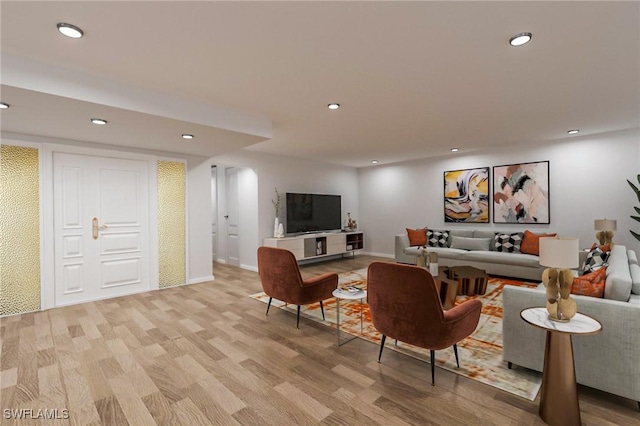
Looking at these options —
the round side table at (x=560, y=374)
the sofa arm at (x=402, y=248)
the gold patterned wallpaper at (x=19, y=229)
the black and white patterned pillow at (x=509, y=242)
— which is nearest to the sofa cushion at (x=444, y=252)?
the sofa arm at (x=402, y=248)

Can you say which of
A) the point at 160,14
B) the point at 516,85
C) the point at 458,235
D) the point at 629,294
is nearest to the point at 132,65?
the point at 160,14

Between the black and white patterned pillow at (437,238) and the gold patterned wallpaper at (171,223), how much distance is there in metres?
4.98

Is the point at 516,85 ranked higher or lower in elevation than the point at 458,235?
higher

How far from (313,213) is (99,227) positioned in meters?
4.14

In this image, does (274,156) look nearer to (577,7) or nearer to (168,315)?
(168,315)

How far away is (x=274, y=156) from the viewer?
6.76 meters

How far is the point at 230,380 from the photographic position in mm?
2355

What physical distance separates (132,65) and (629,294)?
13.4 feet

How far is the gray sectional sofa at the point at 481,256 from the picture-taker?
17.0ft

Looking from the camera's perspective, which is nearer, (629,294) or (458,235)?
(629,294)

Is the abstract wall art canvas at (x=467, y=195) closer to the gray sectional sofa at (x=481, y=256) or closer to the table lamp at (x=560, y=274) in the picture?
the gray sectional sofa at (x=481, y=256)

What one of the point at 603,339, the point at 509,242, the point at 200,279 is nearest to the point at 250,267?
the point at 200,279

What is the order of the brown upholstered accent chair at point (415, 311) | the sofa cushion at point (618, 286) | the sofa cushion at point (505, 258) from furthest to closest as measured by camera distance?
1. the sofa cushion at point (505, 258)
2. the brown upholstered accent chair at point (415, 311)
3. the sofa cushion at point (618, 286)

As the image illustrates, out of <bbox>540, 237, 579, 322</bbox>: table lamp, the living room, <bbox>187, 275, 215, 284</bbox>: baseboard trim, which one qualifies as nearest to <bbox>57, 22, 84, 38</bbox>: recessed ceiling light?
the living room
